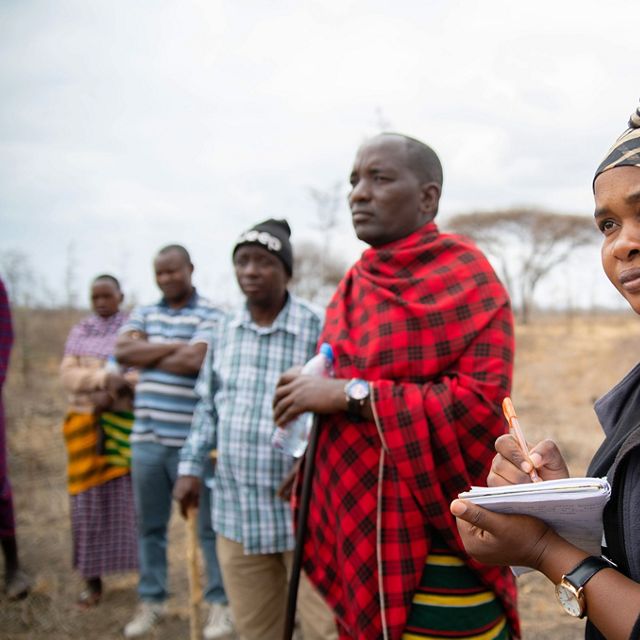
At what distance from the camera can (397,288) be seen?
1.90m

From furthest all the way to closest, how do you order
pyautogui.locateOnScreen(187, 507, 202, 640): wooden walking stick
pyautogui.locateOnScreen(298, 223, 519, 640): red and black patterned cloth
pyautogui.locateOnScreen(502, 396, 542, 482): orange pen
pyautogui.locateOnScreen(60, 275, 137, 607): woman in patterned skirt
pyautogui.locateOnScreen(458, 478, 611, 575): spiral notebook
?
pyautogui.locateOnScreen(60, 275, 137, 607): woman in patterned skirt < pyautogui.locateOnScreen(187, 507, 202, 640): wooden walking stick < pyautogui.locateOnScreen(298, 223, 519, 640): red and black patterned cloth < pyautogui.locateOnScreen(502, 396, 542, 482): orange pen < pyautogui.locateOnScreen(458, 478, 611, 575): spiral notebook

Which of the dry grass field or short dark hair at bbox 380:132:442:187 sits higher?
short dark hair at bbox 380:132:442:187

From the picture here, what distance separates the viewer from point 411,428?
170cm

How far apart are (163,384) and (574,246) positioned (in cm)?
2382

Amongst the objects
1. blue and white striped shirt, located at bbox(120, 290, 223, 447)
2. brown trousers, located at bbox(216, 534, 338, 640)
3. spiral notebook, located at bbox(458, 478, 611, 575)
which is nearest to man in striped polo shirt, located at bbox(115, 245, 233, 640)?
blue and white striped shirt, located at bbox(120, 290, 223, 447)

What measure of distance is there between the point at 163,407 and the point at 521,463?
2.50 meters

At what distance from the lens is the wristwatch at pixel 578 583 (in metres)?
0.93

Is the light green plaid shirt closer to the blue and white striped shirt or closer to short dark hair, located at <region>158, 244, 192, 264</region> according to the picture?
the blue and white striped shirt

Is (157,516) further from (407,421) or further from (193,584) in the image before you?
(407,421)

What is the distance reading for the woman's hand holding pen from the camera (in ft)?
3.43

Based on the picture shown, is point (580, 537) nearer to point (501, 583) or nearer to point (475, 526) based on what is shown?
point (475, 526)

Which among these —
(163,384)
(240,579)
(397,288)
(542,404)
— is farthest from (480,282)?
(542,404)

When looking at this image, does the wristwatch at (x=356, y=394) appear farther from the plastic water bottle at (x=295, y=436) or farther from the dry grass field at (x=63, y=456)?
the dry grass field at (x=63, y=456)

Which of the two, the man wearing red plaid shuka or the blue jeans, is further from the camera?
the blue jeans
